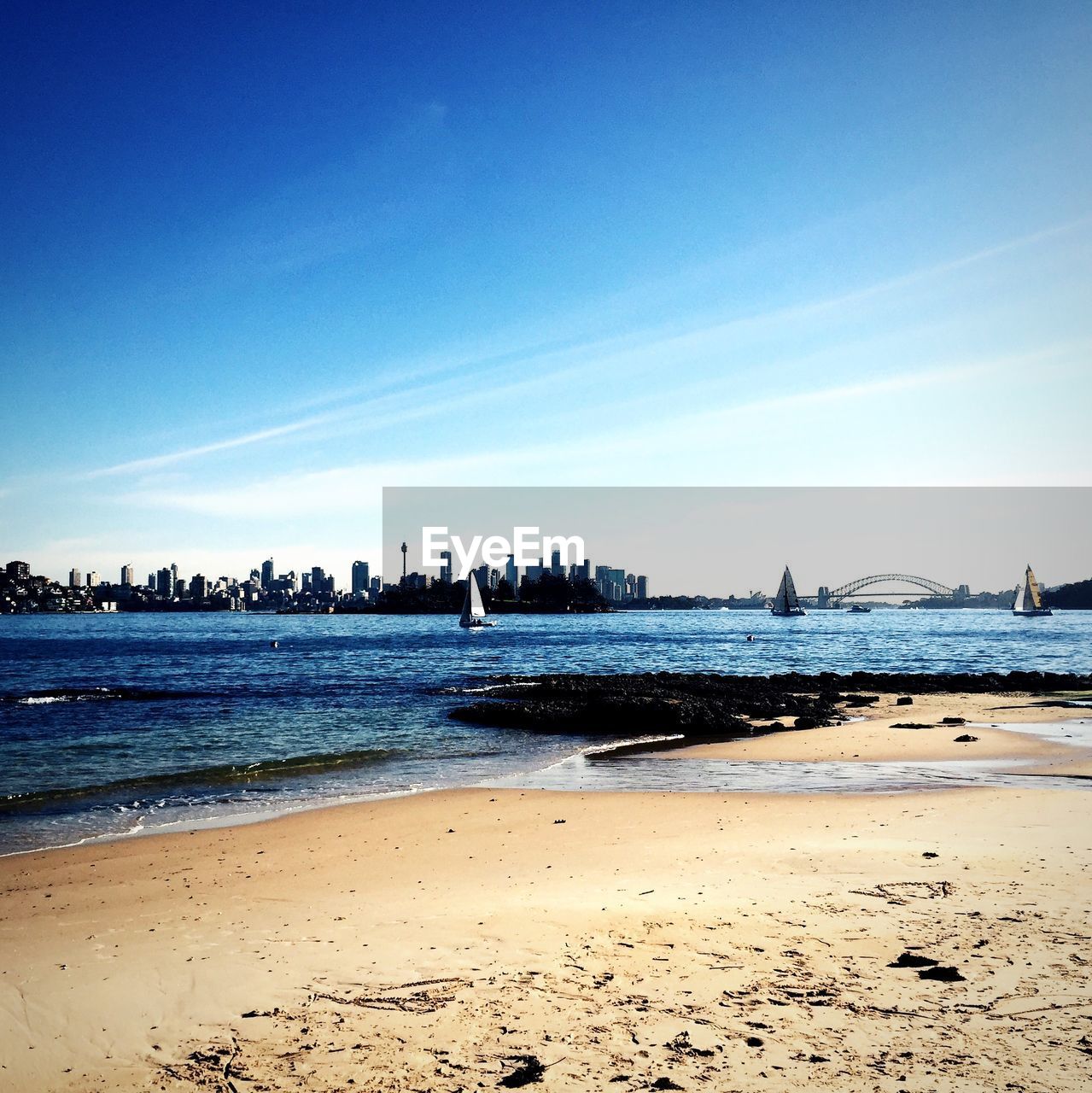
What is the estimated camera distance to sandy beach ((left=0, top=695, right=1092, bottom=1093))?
5.27 m

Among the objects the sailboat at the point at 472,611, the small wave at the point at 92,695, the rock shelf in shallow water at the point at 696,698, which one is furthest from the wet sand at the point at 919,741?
the sailboat at the point at 472,611

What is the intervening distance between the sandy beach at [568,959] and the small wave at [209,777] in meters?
5.34

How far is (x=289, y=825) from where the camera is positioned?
547 inches

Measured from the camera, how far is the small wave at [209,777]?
16.8m

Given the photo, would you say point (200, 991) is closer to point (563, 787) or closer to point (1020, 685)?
point (563, 787)

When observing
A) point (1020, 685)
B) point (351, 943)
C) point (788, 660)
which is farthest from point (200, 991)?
point (788, 660)

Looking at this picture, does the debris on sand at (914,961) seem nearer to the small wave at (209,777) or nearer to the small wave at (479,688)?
the small wave at (209,777)

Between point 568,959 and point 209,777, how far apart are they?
49.5 ft

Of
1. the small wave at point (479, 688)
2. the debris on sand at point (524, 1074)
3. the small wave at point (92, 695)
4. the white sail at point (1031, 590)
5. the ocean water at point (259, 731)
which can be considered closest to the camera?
the debris on sand at point (524, 1074)

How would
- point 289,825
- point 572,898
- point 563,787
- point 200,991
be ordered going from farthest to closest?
point 563,787
point 289,825
point 572,898
point 200,991

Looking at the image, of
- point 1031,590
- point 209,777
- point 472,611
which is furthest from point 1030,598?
point 209,777

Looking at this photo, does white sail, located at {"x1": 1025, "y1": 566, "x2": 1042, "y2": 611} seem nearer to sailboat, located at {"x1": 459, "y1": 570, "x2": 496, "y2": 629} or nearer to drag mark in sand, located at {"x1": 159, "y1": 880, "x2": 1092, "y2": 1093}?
sailboat, located at {"x1": 459, "y1": 570, "x2": 496, "y2": 629}

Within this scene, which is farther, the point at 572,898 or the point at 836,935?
the point at 572,898

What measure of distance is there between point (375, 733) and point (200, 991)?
66.1 feet
